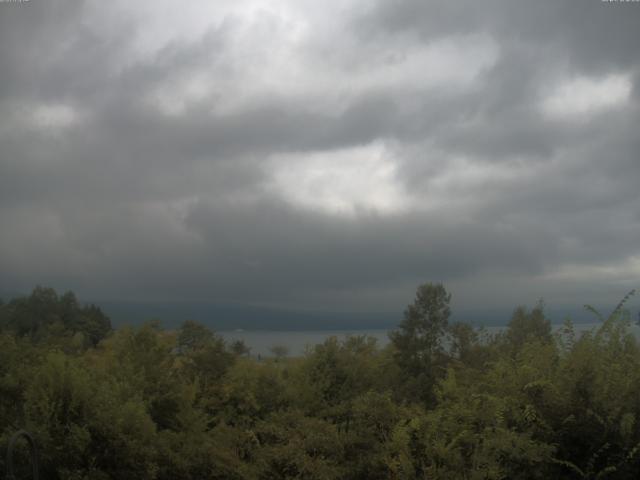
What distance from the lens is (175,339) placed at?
1248 centimetres

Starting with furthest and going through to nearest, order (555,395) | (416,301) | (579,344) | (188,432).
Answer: (416,301) < (188,432) < (579,344) < (555,395)

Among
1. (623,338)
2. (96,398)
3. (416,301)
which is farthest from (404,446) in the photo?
(416,301)

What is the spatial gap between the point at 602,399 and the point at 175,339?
842cm

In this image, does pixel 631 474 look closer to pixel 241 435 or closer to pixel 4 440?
pixel 241 435

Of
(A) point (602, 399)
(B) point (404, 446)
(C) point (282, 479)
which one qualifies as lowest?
(C) point (282, 479)

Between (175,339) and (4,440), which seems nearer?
(4,440)

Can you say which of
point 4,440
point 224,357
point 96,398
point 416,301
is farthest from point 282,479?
point 416,301

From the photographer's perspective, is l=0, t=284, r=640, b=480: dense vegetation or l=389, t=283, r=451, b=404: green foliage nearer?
l=0, t=284, r=640, b=480: dense vegetation

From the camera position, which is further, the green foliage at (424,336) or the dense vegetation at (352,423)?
the green foliage at (424,336)

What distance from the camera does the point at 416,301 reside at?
64.3 feet

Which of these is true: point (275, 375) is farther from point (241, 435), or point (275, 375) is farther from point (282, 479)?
point (282, 479)

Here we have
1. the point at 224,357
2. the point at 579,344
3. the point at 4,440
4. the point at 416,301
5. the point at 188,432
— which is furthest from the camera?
the point at 416,301

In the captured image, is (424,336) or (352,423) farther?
(424,336)

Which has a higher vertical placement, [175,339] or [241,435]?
[175,339]
